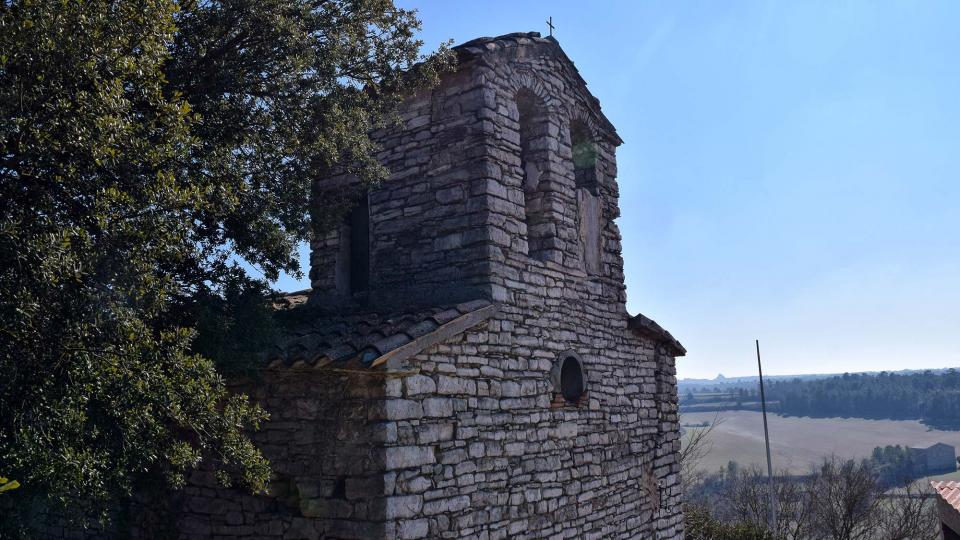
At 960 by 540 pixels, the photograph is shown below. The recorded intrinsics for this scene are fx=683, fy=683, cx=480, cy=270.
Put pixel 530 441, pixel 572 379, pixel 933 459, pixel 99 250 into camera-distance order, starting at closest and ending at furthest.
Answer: pixel 99 250 < pixel 530 441 < pixel 572 379 < pixel 933 459

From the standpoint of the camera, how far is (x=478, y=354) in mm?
6379

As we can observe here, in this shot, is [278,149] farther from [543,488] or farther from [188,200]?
[543,488]

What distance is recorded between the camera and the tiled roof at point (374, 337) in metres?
5.42

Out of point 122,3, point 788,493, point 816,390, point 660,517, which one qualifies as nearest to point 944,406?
point 816,390

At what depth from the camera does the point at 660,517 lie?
29.1ft

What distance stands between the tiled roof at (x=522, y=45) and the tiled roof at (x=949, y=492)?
22.7 feet

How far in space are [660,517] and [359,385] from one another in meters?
5.17

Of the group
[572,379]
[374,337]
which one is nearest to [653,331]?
[572,379]

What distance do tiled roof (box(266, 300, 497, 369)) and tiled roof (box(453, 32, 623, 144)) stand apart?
281 cm

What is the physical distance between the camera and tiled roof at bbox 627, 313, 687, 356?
8906mm

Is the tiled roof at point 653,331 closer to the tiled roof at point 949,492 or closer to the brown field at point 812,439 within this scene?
the tiled roof at point 949,492

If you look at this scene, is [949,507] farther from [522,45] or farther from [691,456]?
[691,456]

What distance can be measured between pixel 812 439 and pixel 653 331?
4529 inches

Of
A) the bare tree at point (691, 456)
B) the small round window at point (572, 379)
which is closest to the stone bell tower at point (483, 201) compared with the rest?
the small round window at point (572, 379)
